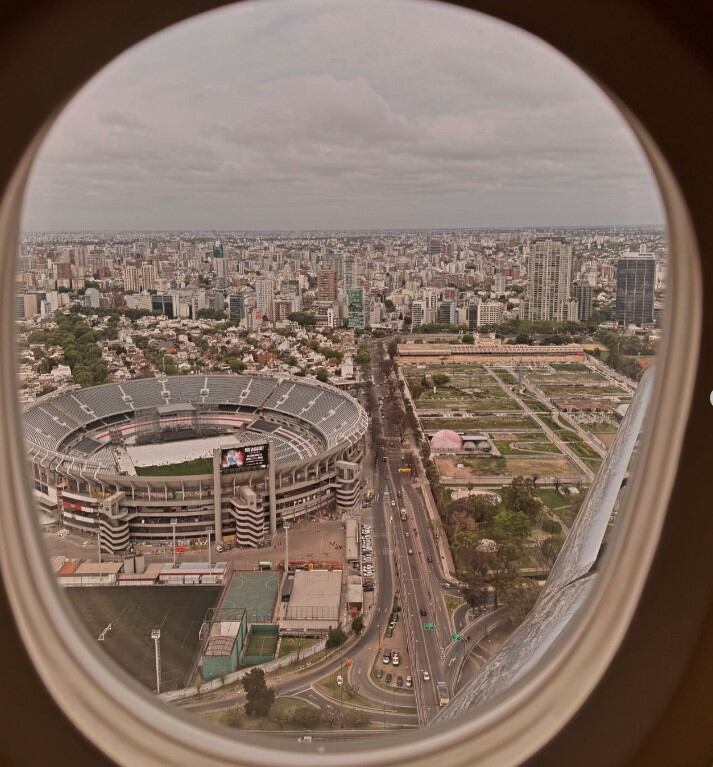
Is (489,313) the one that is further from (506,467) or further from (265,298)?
(506,467)

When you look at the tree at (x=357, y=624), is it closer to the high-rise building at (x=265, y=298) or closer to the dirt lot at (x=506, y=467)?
the dirt lot at (x=506, y=467)

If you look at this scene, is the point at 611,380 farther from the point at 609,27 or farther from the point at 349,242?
the point at 609,27

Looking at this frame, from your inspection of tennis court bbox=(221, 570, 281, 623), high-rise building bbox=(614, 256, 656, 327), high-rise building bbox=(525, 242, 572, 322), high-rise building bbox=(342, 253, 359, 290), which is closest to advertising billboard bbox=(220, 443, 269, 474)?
tennis court bbox=(221, 570, 281, 623)

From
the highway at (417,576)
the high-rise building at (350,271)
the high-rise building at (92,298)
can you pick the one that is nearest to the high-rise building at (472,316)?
the high-rise building at (350,271)

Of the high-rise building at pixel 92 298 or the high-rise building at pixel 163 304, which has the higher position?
the high-rise building at pixel 92 298

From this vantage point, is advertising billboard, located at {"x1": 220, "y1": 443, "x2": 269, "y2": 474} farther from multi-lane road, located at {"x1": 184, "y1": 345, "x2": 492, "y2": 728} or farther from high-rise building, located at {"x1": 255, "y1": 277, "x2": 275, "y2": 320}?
high-rise building, located at {"x1": 255, "y1": 277, "x2": 275, "y2": 320}

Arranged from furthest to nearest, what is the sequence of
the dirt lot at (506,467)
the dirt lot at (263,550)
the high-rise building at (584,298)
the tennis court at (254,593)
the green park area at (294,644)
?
the high-rise building at (584,298), the dirt lot at (506,467), the dirt lot at (263,550), the tennis court at (254,593), the green park area at (294,644)
